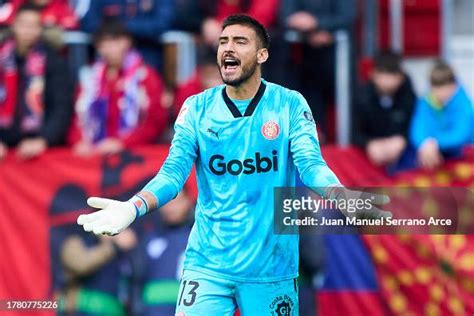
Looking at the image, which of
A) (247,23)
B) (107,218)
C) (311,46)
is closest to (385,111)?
(311,46)

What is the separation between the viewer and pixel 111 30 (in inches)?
400

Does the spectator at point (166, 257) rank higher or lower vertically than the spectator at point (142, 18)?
lower

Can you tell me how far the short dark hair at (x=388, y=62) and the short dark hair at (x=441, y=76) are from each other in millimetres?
337

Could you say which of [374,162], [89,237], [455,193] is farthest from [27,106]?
[455,193]

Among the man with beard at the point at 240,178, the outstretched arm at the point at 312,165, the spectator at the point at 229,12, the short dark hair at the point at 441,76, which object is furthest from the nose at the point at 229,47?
the short dark hair at the point at 441,76

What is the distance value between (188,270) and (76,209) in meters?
3.41

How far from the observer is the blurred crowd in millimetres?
9812

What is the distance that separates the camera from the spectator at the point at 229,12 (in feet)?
33.2

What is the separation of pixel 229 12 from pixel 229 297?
4.03 m

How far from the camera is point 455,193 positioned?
964 cm

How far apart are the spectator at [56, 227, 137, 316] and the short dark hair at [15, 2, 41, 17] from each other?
6.85 feet

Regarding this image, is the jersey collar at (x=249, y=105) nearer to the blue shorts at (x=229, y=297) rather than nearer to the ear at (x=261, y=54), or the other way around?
the ear at (x=261, y=54)

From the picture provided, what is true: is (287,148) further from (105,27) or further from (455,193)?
(105,27)

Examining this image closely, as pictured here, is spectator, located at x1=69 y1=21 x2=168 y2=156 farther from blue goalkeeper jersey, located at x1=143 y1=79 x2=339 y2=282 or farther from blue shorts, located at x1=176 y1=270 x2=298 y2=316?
blue shorts, located at x1=176 y1=270 x2=298 y2=316
